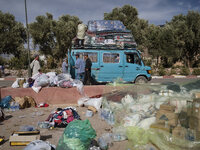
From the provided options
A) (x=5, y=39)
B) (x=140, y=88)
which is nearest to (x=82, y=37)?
(x=140, y=88)

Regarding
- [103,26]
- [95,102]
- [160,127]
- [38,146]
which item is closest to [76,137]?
[38,146]

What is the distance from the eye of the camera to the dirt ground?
3.39 metres

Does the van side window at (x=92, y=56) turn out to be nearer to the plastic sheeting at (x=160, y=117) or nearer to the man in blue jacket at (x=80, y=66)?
the man in blue jacket at (x=80, y=66)

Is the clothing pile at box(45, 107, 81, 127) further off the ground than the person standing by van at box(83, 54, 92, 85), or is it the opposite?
the person standing by van at box(83, 54, 92, 85)

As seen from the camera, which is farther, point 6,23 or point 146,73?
point 6,23

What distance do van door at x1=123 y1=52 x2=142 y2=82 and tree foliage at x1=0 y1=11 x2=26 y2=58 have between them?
19582 millimetres

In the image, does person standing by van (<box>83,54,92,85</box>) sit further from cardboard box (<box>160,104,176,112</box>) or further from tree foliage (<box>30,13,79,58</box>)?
tree foliage (<box>30,13,79,58</box>)

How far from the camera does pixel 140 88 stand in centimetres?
470

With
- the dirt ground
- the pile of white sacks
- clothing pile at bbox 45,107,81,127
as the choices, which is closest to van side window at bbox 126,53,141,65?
the pile of white sacks

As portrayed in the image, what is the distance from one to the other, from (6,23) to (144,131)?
83.5ft

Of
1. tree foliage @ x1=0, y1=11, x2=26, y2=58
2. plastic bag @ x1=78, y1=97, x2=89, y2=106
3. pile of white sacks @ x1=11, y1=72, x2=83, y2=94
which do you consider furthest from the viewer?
tree foliage @ x1=0, y1=11, x2=26, y2=58

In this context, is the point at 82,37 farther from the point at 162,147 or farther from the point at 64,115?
the point at 162,147

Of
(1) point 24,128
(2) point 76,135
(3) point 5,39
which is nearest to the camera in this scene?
(2) point 76,135

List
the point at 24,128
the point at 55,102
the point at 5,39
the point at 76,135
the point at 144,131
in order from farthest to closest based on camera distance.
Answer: the point at 5,39, the point at 55,102, the point at 24,128, the point at 144,131, the point at 76,135
